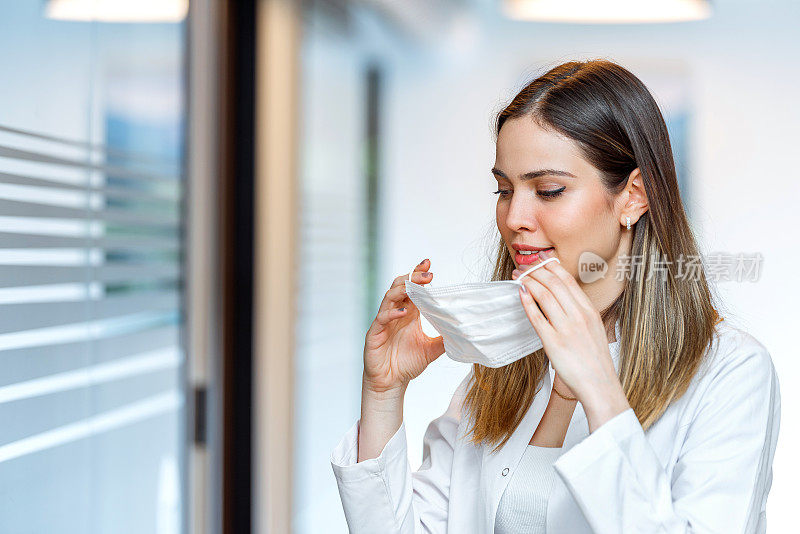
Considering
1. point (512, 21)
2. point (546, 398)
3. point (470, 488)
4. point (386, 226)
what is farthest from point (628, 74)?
point (386, 226)

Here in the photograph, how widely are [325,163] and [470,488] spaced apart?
1609 millimetres

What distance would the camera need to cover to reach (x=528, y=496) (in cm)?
134

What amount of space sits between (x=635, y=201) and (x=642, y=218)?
0.12 feet

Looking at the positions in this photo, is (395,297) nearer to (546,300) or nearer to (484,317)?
(484,317)

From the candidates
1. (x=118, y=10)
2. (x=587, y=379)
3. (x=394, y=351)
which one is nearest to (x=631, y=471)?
(x=587, y=379)

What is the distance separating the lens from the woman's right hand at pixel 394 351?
146 cm

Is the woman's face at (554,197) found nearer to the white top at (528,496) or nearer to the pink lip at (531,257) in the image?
the pink lip at (531,257)

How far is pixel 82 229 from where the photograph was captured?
1.73 meters

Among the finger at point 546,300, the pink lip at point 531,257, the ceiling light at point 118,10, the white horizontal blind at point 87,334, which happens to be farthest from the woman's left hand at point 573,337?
the ceiling light at point 118,10

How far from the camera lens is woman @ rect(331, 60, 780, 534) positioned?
43.3 inches

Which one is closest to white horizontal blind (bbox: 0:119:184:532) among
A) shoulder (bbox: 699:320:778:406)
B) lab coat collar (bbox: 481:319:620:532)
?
lab coat collar (bbox: 481:319:620:532)

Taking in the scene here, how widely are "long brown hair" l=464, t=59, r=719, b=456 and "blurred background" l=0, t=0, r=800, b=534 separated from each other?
0.72 ft

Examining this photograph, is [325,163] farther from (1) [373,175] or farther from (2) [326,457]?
(2) [326,457]

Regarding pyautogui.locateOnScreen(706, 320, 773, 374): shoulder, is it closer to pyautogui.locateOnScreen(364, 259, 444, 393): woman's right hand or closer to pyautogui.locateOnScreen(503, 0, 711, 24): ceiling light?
pyautogui.locateOnScreen(364, 259, 444, 393): woman's right hand
